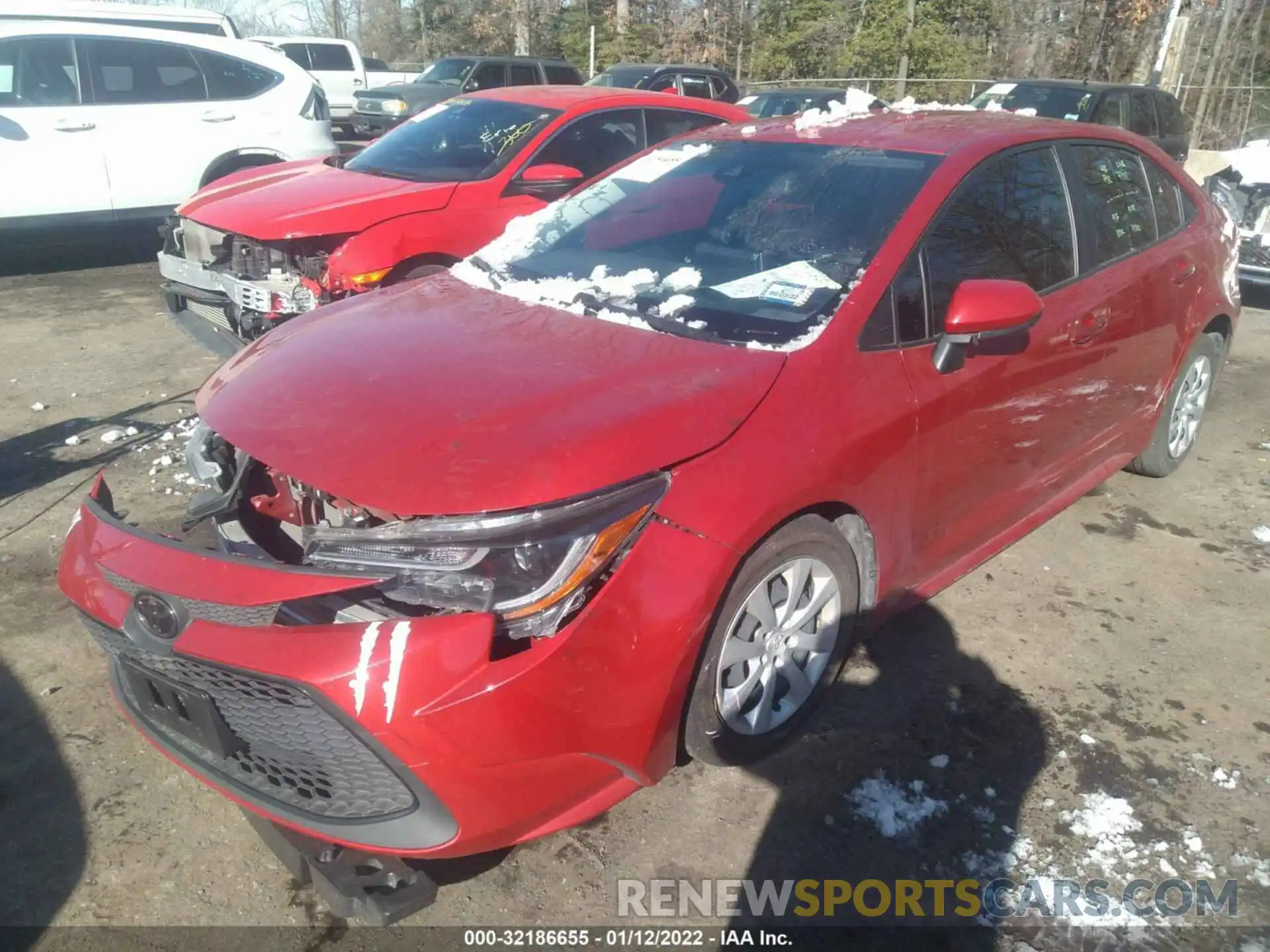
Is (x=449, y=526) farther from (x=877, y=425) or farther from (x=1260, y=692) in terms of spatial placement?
(x=1260, y=692)

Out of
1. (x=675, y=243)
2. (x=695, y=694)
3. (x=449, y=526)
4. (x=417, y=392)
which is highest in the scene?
(x=675, y=243)

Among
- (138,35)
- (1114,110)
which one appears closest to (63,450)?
(138,35)

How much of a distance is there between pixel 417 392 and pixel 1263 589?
11.2 ft

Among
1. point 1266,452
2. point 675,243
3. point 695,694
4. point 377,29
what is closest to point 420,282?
point 675,243

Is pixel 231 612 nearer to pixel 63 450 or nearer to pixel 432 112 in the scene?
pixel 63 450

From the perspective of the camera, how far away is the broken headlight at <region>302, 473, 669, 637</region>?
2021 millimetres

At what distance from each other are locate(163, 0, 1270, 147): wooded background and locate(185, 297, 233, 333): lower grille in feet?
51.2

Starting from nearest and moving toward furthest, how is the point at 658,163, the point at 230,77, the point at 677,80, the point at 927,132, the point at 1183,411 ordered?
the point at 927,132, the point at 658,163, the point at 1183,411, the point at 230,77, the point at 677,80

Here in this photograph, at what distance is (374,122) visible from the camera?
1667cm

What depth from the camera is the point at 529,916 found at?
7.52 ft

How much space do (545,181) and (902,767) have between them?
14.3ft

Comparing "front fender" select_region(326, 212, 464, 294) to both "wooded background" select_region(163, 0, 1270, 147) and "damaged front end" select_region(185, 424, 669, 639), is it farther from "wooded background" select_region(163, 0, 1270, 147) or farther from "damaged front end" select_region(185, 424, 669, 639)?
"wooded background" select_region(163, 0, 1270, 147)

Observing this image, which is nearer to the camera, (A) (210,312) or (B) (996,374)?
(B) (996,374)

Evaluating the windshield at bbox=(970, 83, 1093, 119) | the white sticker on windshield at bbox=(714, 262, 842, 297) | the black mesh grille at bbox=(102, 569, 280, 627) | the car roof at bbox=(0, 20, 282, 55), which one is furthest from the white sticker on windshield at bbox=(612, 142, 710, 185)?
the windshield at bbox=(970, 83, 1093, 119)
